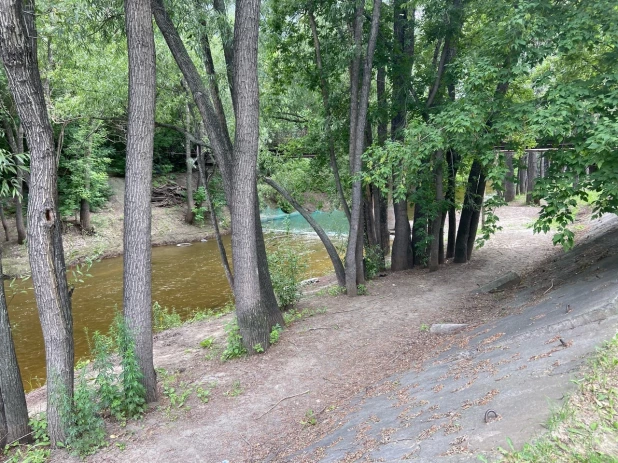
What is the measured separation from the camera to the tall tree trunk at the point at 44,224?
4398mm

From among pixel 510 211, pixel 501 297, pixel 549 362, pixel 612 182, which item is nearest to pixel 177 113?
pixel 501 297

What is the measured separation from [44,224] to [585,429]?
4.98 meters

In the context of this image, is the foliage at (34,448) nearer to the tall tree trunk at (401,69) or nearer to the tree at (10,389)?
the tree at (10,389)

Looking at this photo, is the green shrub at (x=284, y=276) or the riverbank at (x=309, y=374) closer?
the riverbank at (x=309, y=374)

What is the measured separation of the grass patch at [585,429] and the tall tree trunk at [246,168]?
4590 mm

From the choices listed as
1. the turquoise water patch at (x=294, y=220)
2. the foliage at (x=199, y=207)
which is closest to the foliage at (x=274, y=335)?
the turquoise water patch at (x=294, y=220)

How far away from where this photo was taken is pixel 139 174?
5289 mm

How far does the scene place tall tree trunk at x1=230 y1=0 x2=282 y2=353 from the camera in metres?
6.42

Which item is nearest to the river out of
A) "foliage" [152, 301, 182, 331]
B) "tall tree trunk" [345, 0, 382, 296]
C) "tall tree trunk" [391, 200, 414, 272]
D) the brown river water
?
the brown river water

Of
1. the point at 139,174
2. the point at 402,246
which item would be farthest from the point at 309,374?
the point at 402,246

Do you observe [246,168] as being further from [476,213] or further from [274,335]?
[476,213]

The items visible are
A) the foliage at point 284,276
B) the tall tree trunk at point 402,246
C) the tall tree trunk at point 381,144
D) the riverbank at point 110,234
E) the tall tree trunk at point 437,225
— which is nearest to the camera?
the foliage at point 284,276

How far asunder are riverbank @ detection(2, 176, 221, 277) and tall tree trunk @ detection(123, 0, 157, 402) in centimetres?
1269

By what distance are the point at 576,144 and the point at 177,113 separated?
873 centimetres
